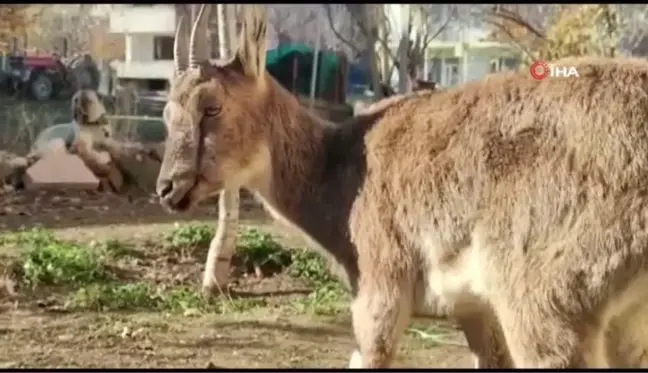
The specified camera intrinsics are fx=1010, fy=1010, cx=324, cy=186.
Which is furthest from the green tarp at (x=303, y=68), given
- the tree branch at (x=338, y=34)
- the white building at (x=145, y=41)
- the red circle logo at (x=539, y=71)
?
the red circle logo at (x=539, y=71)

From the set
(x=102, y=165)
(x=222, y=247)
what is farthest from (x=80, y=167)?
(x=222, y=247)

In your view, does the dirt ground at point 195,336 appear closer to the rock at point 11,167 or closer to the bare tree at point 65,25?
the bare tree at point 65,25

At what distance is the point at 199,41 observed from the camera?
13.9 ft

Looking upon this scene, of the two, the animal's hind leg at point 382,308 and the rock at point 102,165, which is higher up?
the animal's hind leg at point 382,308

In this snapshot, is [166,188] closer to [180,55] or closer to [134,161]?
[180,55]

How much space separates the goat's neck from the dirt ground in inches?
50.1

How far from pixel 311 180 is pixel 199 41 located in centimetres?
81

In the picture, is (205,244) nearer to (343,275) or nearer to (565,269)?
(343,275)

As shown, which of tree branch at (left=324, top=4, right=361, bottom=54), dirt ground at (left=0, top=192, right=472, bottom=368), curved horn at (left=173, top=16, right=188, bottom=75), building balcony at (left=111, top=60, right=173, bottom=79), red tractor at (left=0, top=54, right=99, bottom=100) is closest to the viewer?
curved horn at (left=173, top=16, right=188, bottom=75)

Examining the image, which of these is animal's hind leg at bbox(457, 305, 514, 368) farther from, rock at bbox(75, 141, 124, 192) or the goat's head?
rock at bbox(75, 141, 124, 192)

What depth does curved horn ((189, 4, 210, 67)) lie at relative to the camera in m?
3.92

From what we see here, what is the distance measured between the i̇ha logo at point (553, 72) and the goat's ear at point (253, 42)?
102 cm

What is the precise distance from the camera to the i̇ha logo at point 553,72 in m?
3.51

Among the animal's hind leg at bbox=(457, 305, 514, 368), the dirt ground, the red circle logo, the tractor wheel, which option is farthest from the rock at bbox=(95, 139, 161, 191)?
the red circle logo
